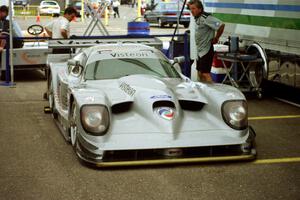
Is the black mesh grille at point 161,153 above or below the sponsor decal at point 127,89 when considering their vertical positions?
below

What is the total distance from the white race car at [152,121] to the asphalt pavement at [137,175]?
0.46 ft

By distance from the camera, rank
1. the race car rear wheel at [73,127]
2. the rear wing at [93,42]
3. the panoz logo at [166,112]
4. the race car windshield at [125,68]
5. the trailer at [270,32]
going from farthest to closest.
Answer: the trailer at [270,32]
the rear wing at [93,42]
the race car windshield at [125,68]
the race car rear wheel at [73,127]
the panoz logo at [166,112]

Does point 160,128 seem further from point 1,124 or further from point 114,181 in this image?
point 1,124

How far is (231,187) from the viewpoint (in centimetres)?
566

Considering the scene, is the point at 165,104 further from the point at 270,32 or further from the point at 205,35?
the point at 270,32

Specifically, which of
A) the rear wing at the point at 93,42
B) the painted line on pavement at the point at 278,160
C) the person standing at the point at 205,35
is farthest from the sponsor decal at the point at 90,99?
the person standing at the point at 205,35

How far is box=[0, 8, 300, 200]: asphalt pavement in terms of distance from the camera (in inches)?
215

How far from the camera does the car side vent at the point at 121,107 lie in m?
6.67

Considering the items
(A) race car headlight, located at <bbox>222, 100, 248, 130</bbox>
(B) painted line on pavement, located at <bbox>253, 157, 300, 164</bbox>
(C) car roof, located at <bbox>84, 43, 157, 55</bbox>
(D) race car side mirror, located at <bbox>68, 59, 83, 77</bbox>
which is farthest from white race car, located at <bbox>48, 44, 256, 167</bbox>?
(C) car roof, located at <bbox>84, 43, 157, 55</bbox>

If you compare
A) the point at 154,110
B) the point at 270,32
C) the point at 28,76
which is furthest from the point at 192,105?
the point at 28,76

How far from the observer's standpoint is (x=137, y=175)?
602 centimetres

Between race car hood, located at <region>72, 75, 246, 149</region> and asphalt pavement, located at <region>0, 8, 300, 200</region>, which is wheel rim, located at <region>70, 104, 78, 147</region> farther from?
race car hood, located at <region>72, 75, 246, 149</region>

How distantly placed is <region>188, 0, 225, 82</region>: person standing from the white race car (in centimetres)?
225

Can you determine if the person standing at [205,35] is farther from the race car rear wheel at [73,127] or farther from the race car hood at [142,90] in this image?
the race car rear wheel at [73,127]
